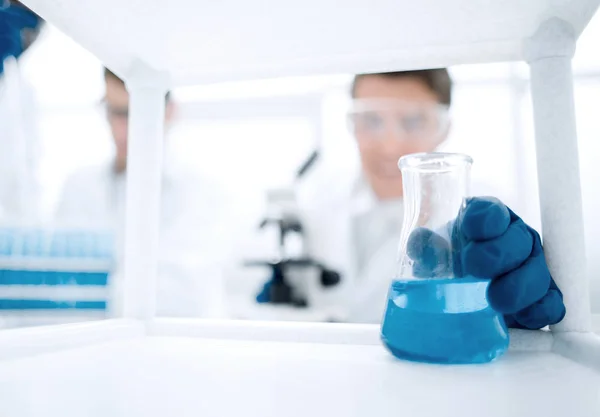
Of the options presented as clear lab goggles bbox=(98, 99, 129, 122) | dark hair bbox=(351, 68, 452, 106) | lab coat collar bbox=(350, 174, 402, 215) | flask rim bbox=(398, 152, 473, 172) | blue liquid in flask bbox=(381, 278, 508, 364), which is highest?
dark hair bbox=(351, 68, 452, 106)

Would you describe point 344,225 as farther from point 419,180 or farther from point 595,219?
point 419,180

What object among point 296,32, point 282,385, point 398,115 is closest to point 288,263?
point 398,115

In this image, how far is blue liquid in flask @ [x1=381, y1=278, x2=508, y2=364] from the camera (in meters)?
0.50

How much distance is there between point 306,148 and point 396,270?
201cm

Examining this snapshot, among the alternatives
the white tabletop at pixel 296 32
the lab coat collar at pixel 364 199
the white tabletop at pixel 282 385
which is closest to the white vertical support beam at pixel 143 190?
the white tabletop at pixel 296 32

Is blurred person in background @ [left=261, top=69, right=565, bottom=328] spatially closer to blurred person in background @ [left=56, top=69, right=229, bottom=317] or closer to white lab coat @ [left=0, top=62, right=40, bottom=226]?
blurred person in background @ [left=56, top=69, right=229, bottom=317]

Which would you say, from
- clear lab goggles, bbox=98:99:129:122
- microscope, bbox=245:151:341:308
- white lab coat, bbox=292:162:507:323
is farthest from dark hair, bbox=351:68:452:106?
clear lab goggles, bbox=98:99:129:122

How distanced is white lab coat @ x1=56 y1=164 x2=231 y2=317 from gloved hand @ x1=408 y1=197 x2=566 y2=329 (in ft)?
5.60

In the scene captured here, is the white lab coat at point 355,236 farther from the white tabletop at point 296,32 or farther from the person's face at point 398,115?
the white tabletop at point 296,32

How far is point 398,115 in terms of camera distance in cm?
229

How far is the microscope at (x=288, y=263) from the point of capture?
90.4 inches

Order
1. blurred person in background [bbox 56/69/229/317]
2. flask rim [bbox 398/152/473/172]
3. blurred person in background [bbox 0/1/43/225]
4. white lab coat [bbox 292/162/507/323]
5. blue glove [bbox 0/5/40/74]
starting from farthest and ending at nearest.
→ white lab coat [bbox 292/162/507/323]
blurred person in background [bbox 56/69/229/317]
blurred person in background [bbox 0/1/43/225]
blue glove [bbox 0/5/40/74]
flask rim [bbox 398/152/473/172]

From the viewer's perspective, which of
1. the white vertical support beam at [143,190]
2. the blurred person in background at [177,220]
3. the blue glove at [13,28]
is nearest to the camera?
the white vertical support beam at [143,190]

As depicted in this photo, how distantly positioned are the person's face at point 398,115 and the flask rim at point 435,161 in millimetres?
1641
